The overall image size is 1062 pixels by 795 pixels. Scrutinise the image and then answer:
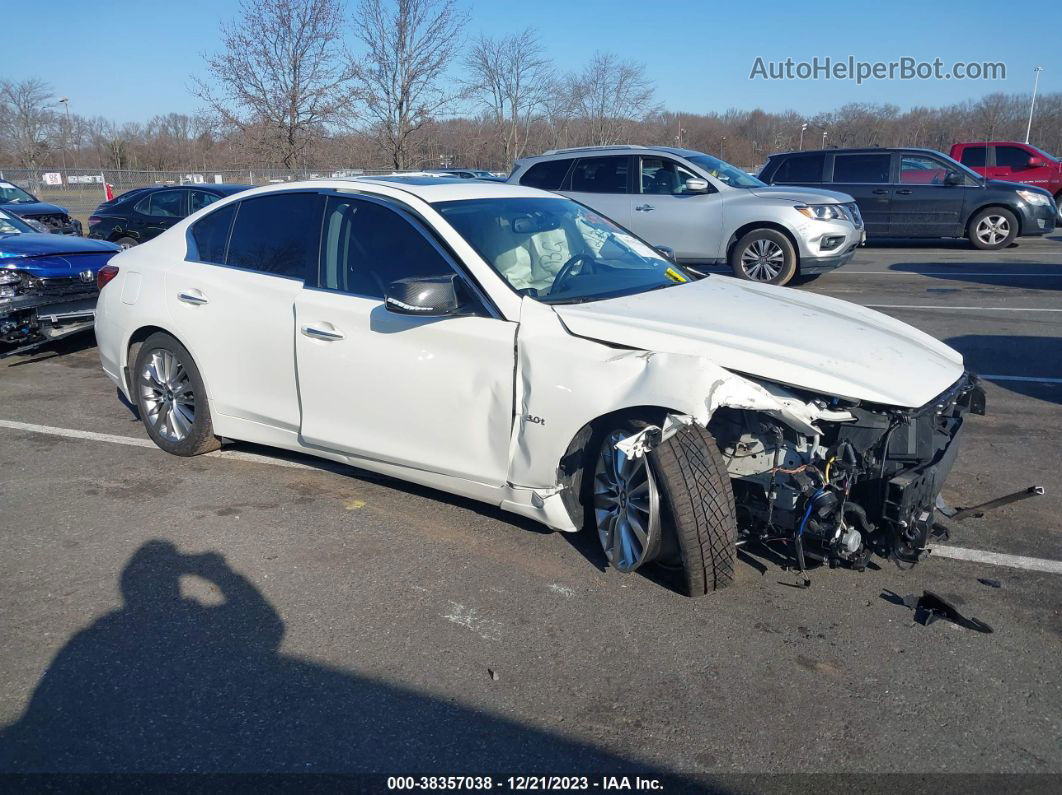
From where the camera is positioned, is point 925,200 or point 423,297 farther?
point 925,200

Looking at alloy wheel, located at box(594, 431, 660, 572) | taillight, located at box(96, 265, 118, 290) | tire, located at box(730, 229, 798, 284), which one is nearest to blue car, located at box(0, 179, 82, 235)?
taillight, located at box(96, 265, 118, 290)

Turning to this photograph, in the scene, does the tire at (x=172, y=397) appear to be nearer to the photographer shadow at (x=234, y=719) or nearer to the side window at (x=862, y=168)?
the photographer shadow at (x=234, y=719)

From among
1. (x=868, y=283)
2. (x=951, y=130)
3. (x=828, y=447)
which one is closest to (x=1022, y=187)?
(x=868, y=283)

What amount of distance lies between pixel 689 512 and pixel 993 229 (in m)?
15.1

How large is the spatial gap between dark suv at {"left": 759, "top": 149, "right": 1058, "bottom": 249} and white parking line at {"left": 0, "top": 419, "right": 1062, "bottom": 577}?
1324 cm

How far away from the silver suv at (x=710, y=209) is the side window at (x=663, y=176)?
0.05ft

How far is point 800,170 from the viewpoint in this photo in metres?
16.2

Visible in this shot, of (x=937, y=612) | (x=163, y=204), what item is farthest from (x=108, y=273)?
(x=163, y=204)

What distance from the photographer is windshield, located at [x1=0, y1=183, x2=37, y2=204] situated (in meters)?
18.7

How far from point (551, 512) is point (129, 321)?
3.25 meters

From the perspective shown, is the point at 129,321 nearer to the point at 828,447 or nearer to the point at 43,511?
the point at 43,511

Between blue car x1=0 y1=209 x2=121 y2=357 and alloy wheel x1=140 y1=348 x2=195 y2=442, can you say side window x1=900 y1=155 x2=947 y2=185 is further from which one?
alloy wheel x1=140 y1=348 x2=195 y2=442

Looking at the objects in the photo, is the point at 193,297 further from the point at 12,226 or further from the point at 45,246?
the point at 12,226

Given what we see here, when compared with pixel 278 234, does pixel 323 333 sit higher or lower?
lower
